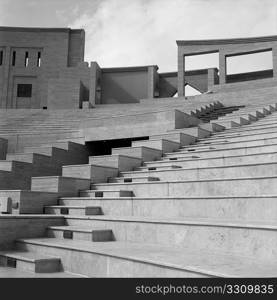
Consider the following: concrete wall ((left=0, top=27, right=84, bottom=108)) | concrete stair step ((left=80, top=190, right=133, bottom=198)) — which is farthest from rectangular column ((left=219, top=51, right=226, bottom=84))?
concrete stair step ((left=80, top=190, right=133, bottom=198))

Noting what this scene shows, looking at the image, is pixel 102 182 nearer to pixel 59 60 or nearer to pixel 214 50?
pixel 214 50

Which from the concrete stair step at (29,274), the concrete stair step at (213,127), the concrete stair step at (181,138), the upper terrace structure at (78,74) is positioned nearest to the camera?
the concrete stair step at (29,274)

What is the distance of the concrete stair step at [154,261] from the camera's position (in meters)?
3.30

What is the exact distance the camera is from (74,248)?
4.70m

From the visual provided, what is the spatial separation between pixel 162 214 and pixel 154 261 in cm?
198

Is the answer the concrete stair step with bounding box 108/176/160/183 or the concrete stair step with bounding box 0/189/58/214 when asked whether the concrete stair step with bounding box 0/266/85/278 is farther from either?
the concrete stair step with bounding box 108/176/160/183

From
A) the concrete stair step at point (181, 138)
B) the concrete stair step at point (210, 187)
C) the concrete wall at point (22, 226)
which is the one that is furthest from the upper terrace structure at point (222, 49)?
the concrete wall at point (22, 226)

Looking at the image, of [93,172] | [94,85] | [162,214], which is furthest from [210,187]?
[94,85]

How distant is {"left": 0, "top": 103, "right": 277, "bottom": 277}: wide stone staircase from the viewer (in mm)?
3854

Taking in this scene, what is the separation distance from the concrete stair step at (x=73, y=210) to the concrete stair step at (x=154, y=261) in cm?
125

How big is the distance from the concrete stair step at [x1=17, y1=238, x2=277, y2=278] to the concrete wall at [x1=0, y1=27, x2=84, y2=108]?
120 ft

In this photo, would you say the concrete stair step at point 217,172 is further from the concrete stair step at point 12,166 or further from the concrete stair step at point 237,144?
the concrete stair step at point 12,166

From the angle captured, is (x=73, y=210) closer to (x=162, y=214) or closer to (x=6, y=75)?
(x=162, y=214)
